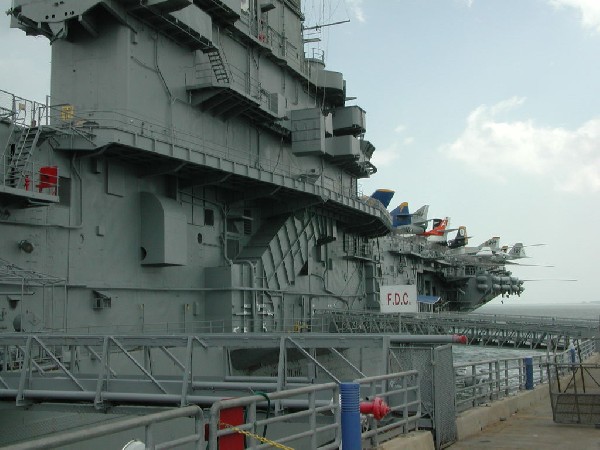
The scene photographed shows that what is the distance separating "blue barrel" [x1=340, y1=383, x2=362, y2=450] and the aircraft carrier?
16.7ft

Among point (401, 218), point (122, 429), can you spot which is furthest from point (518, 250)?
point (122, 429)

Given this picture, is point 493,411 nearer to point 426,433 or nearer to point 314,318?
point 426,433

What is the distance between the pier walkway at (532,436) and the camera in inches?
387

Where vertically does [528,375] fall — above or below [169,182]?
below

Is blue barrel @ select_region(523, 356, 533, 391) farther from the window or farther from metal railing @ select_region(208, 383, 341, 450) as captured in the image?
the window

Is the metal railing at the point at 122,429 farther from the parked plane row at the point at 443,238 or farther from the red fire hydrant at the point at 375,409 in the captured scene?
the parked plane row at the point at 443,238

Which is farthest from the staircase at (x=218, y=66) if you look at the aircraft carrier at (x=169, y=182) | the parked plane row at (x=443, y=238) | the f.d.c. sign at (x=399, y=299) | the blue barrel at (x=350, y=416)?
the parked plane row at (x=443, y=238)

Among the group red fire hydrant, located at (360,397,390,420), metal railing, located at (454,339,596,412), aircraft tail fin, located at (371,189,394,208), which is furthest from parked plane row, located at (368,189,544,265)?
red fire hydrant, located at (360,397,390,420)

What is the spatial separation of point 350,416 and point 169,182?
17.1 meters

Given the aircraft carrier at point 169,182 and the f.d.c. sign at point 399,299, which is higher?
the aircraft carrier at point 169,182

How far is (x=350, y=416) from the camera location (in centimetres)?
762

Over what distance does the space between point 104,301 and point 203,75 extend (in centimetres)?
953

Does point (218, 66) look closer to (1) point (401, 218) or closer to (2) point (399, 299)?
(2) point (399, 299)

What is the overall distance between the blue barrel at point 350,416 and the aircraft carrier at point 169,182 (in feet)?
16.7
